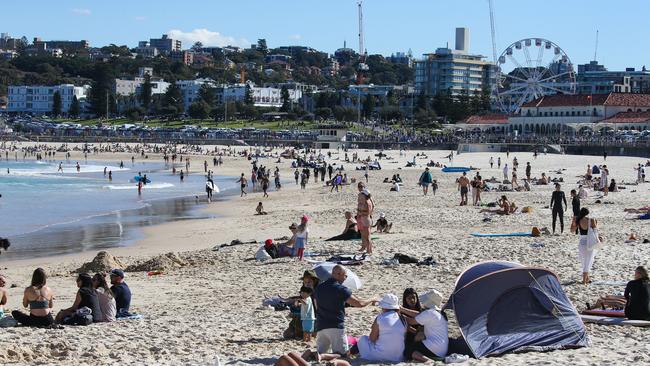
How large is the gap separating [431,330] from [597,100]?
75.7 meters

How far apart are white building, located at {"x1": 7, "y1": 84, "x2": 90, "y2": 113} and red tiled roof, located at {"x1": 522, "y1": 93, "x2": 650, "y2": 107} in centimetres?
9356

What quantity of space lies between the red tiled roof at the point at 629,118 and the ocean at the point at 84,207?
38.2m

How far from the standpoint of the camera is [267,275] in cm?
1330

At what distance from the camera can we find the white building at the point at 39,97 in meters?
156

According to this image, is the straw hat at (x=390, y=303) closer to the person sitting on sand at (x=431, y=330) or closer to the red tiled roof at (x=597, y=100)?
the person sitting on sand at (x=431, y=330)

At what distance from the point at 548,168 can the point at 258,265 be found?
119ft

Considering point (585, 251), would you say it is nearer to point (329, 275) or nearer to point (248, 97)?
point (329, 275)

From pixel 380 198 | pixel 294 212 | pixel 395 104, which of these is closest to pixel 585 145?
pixel 380 198

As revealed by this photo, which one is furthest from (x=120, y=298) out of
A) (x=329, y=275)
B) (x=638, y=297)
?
(x=638, y=297)

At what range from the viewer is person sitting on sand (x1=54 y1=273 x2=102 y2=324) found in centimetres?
951

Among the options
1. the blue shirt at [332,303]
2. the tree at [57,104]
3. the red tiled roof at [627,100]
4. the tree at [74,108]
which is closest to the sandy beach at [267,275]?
the blue shirt at [332,303]

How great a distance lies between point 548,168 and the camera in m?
48.4

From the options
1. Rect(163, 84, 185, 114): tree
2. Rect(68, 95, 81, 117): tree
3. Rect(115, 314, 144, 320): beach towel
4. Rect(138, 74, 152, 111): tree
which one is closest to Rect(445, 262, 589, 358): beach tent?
Rect(115, 314, 144, 320): beach towel

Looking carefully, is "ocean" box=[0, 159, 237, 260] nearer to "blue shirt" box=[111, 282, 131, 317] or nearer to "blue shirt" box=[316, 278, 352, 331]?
"blue shirt" box=[111, 282, 131, 317]
